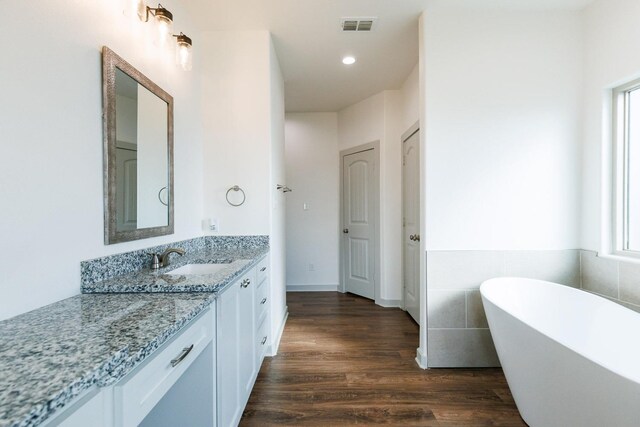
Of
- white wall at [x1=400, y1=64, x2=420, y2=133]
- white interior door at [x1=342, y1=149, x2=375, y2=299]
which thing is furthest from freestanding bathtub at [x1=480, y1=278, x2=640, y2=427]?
white interior door at [x1=342, y1=149, x2=375, y2=299]

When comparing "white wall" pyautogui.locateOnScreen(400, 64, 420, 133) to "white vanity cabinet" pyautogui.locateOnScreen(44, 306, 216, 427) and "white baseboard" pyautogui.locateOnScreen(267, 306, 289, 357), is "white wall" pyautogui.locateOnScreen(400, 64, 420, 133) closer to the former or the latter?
"white baseboard" pyautogui.locateOnScreen(267, 306, 289, 357)

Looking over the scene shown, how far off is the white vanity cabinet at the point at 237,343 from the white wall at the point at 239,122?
2.08ft

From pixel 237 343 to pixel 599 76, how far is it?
3033mm

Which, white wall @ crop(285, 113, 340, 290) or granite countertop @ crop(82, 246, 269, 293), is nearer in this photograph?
granite countertop @ crop(82, 246, 269, 293)

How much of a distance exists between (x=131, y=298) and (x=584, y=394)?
1.86m

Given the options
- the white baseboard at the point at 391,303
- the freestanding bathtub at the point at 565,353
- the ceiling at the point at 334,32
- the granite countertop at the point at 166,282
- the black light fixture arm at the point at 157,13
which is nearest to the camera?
the freestanding bathtub at the point at 565,353

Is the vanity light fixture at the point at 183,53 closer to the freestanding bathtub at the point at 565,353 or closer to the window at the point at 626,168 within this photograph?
the freestanding bathtub at the point at 565,353

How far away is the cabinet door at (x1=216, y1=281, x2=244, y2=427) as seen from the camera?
1312mm

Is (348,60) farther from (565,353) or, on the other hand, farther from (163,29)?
(565,353)

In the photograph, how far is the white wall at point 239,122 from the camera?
244cm

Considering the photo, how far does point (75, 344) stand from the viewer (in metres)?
0.73

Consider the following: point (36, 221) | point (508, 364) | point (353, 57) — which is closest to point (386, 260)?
point (508, 364)

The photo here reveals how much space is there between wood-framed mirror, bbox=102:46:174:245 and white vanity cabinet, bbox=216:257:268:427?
2.08ft

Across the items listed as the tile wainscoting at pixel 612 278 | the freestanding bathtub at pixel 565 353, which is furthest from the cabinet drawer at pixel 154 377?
the tile wainscoting at pixel 612 278
